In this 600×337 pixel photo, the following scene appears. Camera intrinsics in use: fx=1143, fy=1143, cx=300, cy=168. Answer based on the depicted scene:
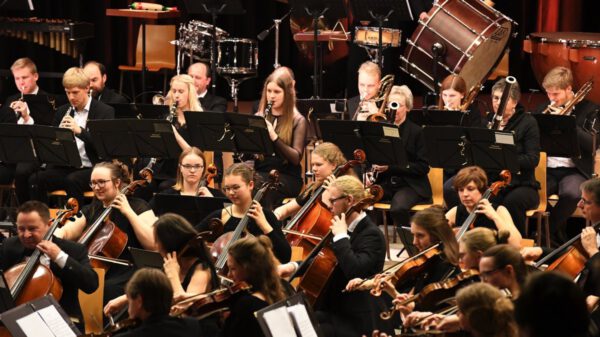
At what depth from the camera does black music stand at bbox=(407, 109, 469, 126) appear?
811 centimetres

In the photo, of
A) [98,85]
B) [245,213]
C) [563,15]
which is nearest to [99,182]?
[245,213]

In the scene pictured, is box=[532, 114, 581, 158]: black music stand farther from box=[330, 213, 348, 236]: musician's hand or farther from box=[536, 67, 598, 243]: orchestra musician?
box=[330, 213, 348, 236]: musician's hand

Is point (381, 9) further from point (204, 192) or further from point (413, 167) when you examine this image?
point (204, 192)

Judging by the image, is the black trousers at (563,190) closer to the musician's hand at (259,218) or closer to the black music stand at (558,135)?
the black music stand at (558,135)

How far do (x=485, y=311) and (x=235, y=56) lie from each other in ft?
24.6

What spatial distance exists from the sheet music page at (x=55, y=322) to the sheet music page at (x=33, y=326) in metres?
0.02

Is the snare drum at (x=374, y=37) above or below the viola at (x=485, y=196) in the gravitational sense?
above

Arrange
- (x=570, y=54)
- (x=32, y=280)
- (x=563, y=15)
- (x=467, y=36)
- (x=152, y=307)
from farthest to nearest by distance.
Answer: (x=563, y=15) → (x=570, y=54) → (x=467, y=36) → (x=32, y=280) → (x=152, y=307)

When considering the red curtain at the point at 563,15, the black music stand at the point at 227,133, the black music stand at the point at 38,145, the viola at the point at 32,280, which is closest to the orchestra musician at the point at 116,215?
the viola at the point at 32,280

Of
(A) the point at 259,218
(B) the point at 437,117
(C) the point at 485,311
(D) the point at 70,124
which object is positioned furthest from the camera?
(B) the point at 437,117

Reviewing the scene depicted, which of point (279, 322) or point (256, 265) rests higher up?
point (256, 265)

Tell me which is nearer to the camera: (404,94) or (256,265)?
(256,265)

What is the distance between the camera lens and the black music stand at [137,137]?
747 centimetres

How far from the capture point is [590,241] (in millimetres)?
5266
